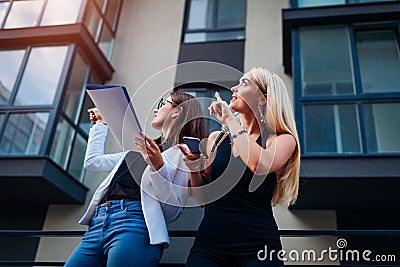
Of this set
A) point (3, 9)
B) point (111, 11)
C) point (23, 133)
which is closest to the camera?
point (23, 133)

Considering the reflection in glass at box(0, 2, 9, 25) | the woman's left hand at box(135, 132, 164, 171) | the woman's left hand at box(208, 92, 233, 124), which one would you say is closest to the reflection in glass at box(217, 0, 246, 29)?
the reflection in glass at box(0, 2, 9, 25)

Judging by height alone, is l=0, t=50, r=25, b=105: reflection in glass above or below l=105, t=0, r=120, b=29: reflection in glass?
below

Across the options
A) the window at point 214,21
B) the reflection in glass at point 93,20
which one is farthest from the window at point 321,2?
the reflection in glass at point 93,20

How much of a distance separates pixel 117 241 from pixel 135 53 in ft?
23.7

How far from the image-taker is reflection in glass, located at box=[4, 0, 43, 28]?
7828 millimetres

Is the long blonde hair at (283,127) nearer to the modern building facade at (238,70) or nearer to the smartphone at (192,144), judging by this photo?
the smartphone at (192,144)

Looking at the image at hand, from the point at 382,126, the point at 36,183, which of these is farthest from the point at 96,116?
the point at 382,126

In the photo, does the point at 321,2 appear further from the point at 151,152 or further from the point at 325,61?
the point at 151,152

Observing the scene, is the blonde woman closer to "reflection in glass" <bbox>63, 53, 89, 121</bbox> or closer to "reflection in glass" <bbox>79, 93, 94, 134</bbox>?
"reflection in glass" <bbox>63, 53, 89, 121</bbox>

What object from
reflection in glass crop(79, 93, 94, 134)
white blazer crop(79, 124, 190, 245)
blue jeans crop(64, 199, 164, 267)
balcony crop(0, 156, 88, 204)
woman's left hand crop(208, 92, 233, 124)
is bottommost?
blue jeans crop(64, 199, 164, 267)

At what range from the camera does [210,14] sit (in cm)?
891

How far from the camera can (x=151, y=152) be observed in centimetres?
174

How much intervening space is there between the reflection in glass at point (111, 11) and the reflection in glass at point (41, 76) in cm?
196

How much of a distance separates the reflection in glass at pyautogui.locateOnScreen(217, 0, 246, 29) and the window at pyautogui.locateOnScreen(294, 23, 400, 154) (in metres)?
1.97
